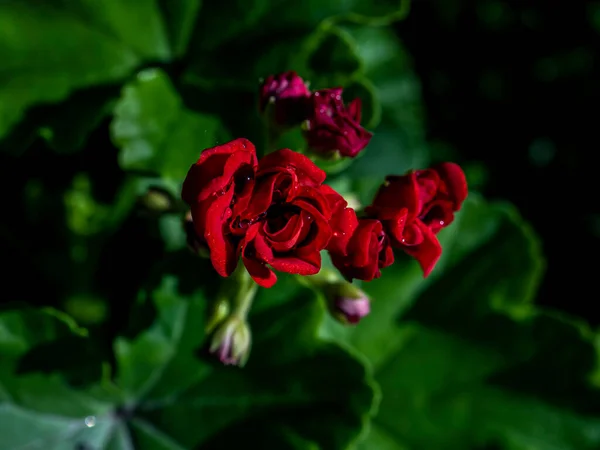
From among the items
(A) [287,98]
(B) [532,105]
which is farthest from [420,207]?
(B) [532,105]

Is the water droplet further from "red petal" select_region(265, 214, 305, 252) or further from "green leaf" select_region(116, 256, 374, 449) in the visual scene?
"red petal" select_region(265, 214, 305, 252)

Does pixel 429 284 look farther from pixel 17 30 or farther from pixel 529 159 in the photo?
pixel 17 30

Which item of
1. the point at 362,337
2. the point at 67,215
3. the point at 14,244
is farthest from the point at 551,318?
the point at 14,244

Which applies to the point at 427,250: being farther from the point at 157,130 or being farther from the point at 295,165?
the point at 157,130

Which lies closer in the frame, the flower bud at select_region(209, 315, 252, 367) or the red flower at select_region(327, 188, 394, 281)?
the red flower at select_region(327, 188, 394, 281)

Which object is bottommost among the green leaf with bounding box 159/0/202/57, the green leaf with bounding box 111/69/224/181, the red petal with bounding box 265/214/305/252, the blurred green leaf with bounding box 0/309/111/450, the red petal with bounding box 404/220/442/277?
the blurred green leaf with bounding box 0/309/111/450

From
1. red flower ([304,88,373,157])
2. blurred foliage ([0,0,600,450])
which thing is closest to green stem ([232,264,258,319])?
blurred foliage ([0,0,600,450])
